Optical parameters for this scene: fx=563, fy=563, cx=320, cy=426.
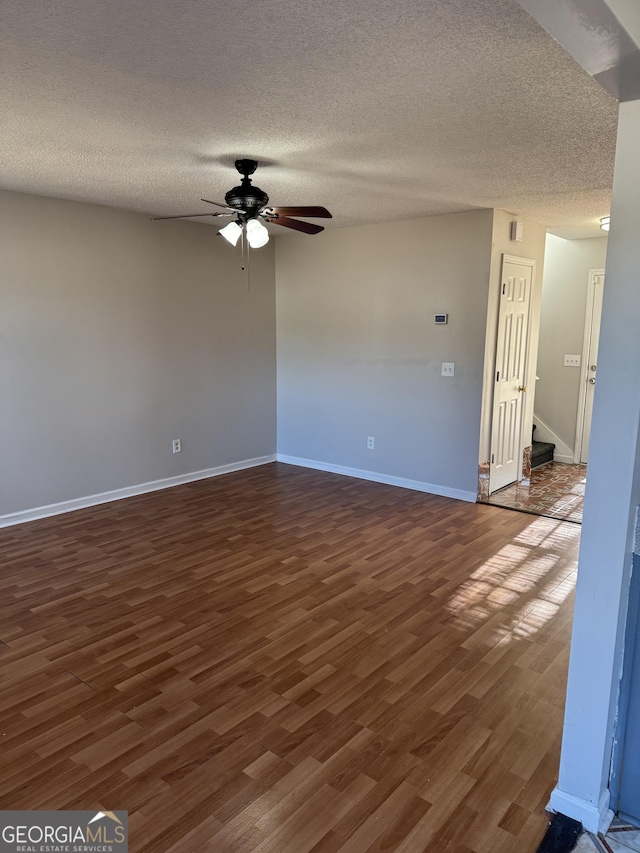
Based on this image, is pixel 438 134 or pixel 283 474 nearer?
pixel 438 134

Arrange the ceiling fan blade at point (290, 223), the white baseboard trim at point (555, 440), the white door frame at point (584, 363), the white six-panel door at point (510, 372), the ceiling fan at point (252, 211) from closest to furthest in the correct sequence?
the ceiling fan at point (252, 211) < the ceiling fan blade at point (290, 223) < the white six-panel door at point (510, 372) < the white door frame at point (584, 363) < the white baseboard trim at point (555, 440)

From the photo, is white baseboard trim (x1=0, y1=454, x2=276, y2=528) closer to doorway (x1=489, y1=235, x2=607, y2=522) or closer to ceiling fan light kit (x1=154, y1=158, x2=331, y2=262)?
ceiling fan light kit (x1=154, y1=158, x2=331, y2=262)

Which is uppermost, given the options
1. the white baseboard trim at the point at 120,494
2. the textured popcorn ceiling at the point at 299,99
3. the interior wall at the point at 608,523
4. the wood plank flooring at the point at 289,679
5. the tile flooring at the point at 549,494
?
the textured popcorn ceiling at the point at 299,99

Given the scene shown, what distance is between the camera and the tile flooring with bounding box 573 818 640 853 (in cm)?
173

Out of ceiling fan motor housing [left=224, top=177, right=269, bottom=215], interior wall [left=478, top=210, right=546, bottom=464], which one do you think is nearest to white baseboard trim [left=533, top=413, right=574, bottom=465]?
interior wall [left=478, top=210, right=546, bottom=464]

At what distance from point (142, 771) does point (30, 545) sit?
8.20ft

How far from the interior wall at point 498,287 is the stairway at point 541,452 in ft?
3.94

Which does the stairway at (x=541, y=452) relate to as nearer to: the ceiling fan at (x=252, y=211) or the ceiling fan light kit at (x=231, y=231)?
the ceiling fan at (x=252, y=211)

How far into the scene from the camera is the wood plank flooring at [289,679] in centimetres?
186

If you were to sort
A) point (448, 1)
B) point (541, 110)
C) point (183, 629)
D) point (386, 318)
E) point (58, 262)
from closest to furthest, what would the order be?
point (448, 1) < point (541, 110) < point (183, 629) < point (58, 262) < point (386, 318)

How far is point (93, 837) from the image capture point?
1773 mm

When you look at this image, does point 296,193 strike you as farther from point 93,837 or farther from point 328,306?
point 93,837

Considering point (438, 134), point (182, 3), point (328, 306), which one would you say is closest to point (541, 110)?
point (438, 134)

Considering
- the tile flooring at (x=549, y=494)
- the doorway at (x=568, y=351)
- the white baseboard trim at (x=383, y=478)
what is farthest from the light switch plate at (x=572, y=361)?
the white baseboard trim at (x=383, y=478)
